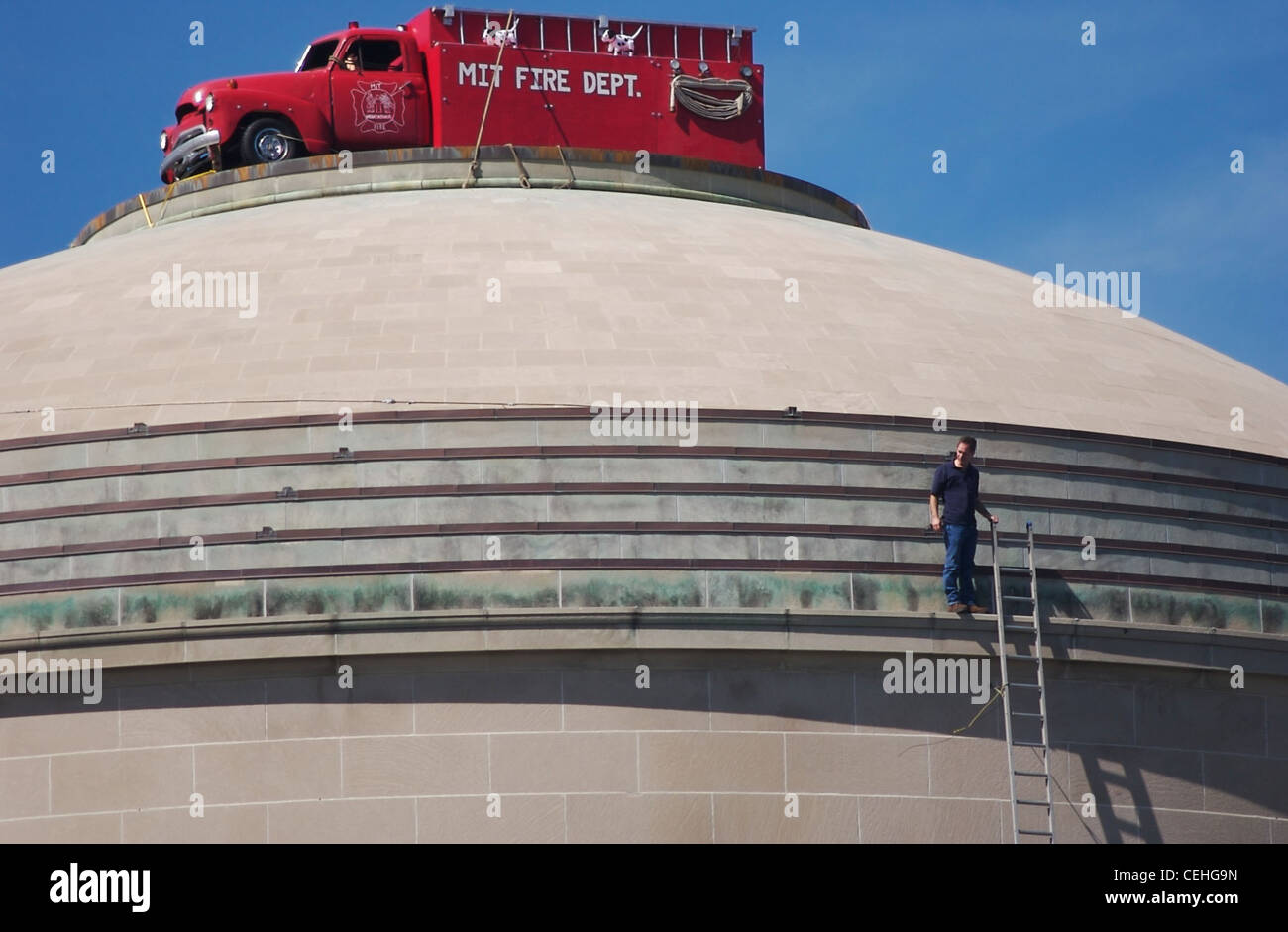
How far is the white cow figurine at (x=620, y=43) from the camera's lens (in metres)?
28.5

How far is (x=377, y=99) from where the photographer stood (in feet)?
90.1

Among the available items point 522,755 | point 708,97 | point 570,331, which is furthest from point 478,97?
point 522,755

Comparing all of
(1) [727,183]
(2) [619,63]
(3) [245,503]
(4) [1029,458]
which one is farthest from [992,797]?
(2) [619,63]

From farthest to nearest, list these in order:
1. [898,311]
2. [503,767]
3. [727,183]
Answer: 1. [727,183]
2. [898,311]
3. [503,767]

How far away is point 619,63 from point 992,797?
1401 cm

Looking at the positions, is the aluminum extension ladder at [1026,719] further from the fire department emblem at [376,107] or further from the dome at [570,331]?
the fire department emblem at [376,107]

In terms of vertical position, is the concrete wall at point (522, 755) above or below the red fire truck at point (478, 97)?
below

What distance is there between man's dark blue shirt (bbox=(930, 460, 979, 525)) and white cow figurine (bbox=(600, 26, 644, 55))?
39.6 ft

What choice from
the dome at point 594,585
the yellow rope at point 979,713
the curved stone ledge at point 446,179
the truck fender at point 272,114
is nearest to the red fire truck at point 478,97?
the truck fender at point 272,114

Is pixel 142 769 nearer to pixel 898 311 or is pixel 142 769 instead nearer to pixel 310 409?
pixel 310 409

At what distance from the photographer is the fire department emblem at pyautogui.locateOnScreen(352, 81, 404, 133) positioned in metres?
27.3

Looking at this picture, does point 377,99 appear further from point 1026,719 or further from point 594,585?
point 1026,719

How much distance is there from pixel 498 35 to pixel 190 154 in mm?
4286

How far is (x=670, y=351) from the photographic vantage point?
19.9 metres
